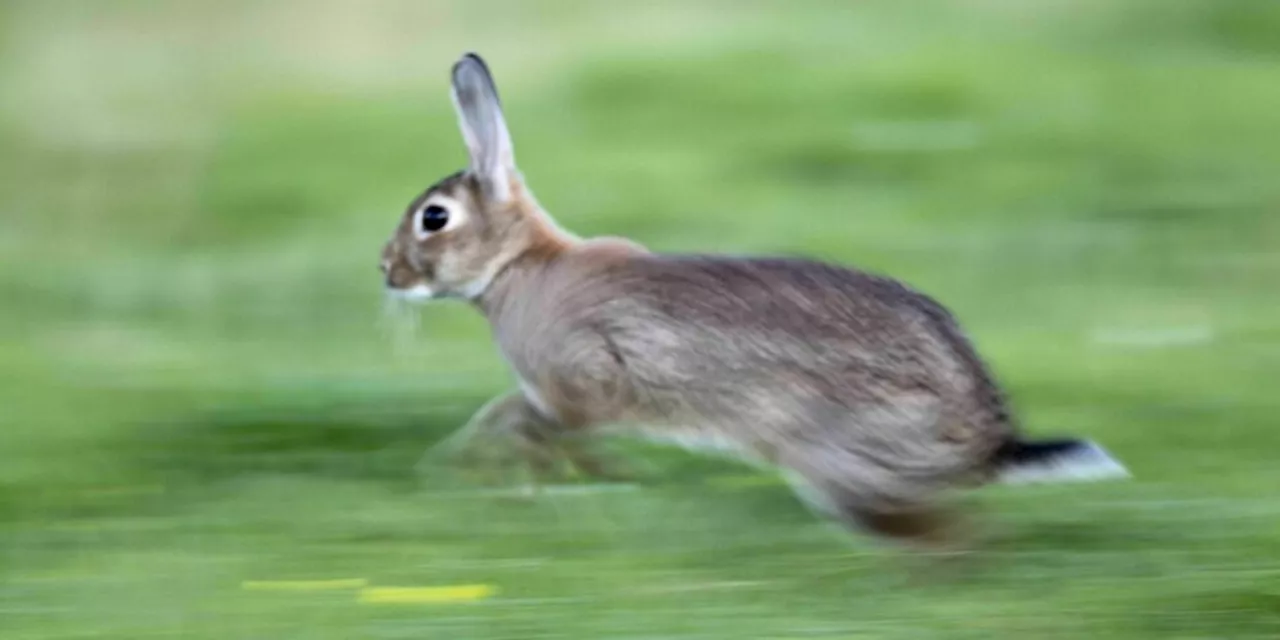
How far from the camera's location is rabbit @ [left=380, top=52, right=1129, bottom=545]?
570cm

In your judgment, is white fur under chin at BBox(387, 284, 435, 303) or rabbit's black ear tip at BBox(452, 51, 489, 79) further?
white fur under chin at BBox(387, 284, 435, 303)

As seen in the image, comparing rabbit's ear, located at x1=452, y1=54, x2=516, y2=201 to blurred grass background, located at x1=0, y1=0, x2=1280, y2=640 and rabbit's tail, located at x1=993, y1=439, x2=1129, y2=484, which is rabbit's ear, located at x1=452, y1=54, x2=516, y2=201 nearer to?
blurred grass background, located at x1=0, y1=0, x2=1280, y2=640

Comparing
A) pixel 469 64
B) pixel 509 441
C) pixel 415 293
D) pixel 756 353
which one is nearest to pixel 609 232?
pixel 415 293

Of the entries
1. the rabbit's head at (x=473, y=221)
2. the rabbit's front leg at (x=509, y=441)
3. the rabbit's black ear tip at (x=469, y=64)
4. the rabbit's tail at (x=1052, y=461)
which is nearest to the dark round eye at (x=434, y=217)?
the rabbit's head at (x=473, y=221)

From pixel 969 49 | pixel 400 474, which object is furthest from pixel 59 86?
pixel 400 474

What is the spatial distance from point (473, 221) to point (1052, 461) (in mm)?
1726

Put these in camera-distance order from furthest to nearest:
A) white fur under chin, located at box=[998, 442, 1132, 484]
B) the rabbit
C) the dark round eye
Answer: the dark round eye < the rabbit < white fur under chin, located at box=[998, 442, 1132, 484]

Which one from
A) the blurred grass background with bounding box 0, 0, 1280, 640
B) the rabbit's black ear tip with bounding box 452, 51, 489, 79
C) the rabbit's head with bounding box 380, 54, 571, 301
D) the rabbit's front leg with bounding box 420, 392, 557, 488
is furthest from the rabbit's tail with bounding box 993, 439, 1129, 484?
the rabbit's black ear tip with bounding box 452, 51, 489, 79

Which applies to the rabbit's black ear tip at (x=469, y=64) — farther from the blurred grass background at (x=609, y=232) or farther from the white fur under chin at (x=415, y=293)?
the blurred grass background at (x=609, y=232)

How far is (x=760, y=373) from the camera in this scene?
5844 mm

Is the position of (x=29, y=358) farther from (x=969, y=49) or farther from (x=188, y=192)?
(x=969, y=49)

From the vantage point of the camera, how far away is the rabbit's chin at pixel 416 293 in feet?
22.0

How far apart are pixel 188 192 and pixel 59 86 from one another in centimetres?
307

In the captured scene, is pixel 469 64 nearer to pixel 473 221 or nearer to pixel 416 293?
pixel 473 221
